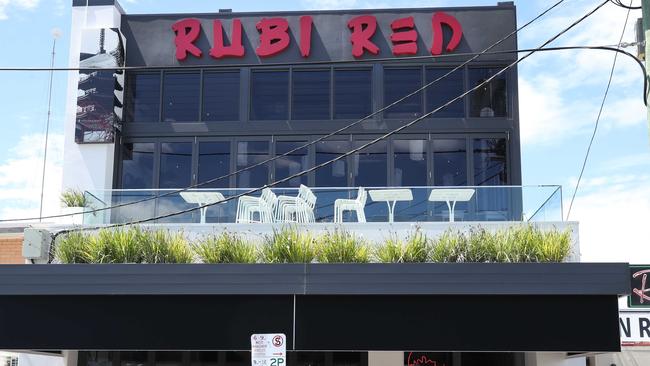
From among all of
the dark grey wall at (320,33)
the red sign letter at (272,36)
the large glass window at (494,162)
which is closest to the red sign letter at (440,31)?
the dark grey wall at (320,33)

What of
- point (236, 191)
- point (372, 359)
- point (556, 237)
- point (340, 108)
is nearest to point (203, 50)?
point (340, 108)

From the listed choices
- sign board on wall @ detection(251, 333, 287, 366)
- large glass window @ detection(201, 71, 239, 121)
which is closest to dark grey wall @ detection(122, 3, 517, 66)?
large glass window @ detection(201, 71, 239, 121)

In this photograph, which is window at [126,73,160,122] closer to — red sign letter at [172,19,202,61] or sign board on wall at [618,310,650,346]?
red sign letter at [172,19,202,61]

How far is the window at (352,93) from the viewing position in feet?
67.2

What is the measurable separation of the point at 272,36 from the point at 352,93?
2547 mm

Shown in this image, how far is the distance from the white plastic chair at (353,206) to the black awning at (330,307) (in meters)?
3.07

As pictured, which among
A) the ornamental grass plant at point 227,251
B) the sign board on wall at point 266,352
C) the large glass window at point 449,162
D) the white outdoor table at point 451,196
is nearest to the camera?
the sign board on wall at point 266,352

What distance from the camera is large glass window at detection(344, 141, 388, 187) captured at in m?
20.1

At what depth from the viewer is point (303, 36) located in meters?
20.7

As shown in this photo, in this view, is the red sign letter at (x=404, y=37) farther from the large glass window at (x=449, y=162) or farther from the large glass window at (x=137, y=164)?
the large glass window at (x=137, y=164)

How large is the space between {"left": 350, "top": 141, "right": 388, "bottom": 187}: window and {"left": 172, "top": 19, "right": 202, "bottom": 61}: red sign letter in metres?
4.95

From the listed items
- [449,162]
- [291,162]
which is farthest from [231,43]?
[449,162]

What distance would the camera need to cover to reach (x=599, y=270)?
1276 centimetres

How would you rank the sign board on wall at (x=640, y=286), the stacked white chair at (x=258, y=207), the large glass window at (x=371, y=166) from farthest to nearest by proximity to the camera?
1. the sign board on wall at (x=640, y=286)
2. the large glass window at (x=371, y=166)
3. the stacked white chair at (x=258, y=207)
